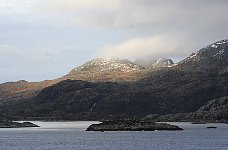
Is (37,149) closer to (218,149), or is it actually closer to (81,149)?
(81,149)

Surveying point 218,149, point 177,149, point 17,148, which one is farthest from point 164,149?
point 17,148

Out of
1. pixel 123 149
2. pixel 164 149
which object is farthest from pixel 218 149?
pixel 123 149

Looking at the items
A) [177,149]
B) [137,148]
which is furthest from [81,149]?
[177,149]

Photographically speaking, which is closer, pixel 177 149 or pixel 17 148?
pixel 177 149

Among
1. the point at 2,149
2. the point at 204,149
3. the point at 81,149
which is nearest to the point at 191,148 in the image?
the point at 204,149

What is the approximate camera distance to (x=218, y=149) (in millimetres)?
145375

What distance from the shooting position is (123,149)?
14650 centimetres

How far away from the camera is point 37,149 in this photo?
488 ft

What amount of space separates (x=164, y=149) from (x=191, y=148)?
8767mm

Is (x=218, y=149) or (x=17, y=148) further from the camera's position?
(x=17, y=148)

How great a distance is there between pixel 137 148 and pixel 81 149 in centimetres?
1589

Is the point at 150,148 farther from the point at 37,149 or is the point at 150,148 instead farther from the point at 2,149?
the point at 2,149

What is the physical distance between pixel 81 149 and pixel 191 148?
31.0m

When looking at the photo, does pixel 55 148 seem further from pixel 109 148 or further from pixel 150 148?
pixel 150 148
